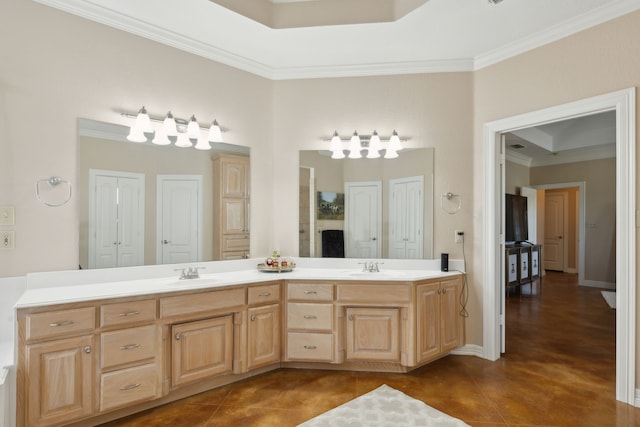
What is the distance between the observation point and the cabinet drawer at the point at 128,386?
6.95ft

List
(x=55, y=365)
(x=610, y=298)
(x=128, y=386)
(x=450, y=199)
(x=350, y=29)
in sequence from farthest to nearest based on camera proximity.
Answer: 1. (x=610, y=298)
2. (x=450, y=199)
3. (x=350, y=29)
4. (x=128, y=386)
5. (x=55, y=365)

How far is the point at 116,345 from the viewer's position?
7.09 ft

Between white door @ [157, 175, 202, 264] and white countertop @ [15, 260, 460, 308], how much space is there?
12cm

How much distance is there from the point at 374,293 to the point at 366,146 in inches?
56.2

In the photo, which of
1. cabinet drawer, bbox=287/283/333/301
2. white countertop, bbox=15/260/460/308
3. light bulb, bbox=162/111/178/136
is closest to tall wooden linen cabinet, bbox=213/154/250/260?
white countertop, bbox=15/260/460/308

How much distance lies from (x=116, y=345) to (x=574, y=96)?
145 inches

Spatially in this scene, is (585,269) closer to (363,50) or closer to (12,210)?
(363,50)

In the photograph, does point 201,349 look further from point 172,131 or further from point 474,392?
point 474,392

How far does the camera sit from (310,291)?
2.92m

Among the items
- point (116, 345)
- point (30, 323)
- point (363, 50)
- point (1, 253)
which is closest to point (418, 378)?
point (116, 345)

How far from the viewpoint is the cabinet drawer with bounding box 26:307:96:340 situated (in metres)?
1.91

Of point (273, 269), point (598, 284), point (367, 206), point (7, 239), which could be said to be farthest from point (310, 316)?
point (598, 284)

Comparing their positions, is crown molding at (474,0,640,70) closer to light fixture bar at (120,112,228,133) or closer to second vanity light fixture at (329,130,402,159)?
second vanity light fixture at (329,130,402,159)

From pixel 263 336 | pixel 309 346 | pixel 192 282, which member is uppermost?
pixel 192 282
